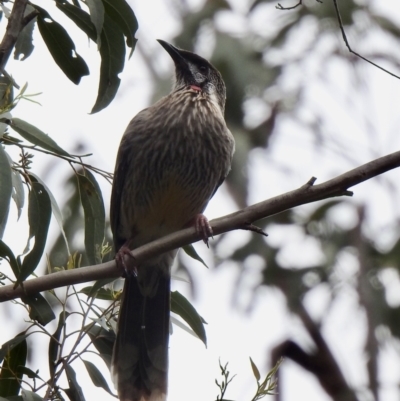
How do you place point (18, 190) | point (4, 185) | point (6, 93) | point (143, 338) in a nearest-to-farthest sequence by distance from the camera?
point (4, 185) → point (6, 93) → point (18, 190) → point (143, 338)

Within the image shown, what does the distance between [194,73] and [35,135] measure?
5.81ft

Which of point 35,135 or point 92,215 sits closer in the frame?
point 35,135

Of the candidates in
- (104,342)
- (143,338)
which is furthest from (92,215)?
(143,338)

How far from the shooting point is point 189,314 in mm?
2900

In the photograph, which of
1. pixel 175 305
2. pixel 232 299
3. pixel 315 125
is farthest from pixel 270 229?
pixel 175 305

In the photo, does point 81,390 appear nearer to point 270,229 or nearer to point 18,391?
point 18,391

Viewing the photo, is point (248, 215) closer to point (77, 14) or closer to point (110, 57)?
point (110, 57)

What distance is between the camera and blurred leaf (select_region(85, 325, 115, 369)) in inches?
109

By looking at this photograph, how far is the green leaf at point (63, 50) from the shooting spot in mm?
2701

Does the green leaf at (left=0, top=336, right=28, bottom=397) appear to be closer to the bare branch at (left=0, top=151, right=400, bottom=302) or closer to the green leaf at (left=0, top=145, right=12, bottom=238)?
the bare branch at (left=0, top=151, right=400, bottom=302)

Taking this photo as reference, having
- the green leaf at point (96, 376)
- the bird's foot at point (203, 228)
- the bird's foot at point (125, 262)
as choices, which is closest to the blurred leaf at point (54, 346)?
the green leaf at point (96, 376)

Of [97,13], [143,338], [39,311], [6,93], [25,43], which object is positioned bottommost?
[39,311]

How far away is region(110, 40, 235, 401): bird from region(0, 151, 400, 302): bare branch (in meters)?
0.74

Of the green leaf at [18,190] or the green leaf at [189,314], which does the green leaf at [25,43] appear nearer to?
the green leaf at [18,190]
